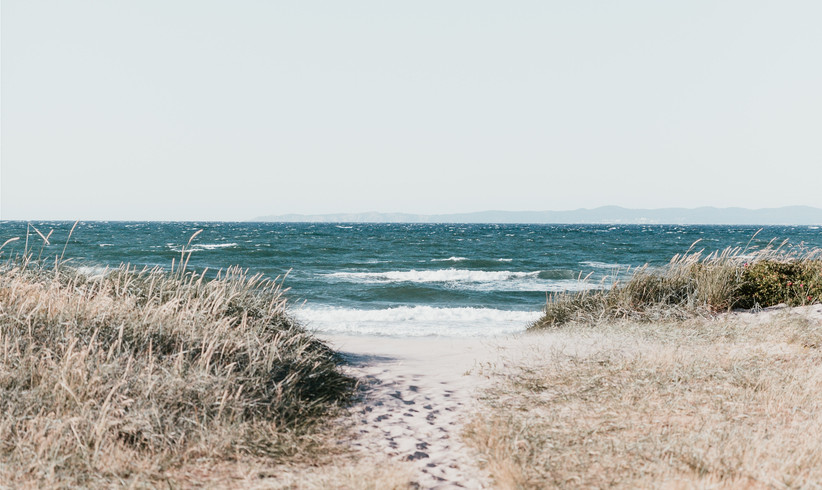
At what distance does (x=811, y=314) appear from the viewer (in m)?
10.3

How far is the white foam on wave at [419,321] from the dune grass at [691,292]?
7.89ft

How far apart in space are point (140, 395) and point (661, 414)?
4387mm

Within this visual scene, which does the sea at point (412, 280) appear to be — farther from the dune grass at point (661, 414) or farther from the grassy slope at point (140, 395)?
the dune grass at point (661, 414)

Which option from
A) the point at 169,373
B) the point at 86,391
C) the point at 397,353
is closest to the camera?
the point at 86,391

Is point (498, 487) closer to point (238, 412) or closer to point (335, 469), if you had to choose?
point (335, 469)

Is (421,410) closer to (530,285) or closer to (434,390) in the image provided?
(434,390)

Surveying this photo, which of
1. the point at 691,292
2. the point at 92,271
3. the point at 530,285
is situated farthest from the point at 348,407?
the point at 530,285

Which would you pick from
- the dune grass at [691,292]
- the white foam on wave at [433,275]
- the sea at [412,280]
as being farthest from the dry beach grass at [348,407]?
the white foam on wave at [433,275]

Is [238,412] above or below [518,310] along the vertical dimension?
above

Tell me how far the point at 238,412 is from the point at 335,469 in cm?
101

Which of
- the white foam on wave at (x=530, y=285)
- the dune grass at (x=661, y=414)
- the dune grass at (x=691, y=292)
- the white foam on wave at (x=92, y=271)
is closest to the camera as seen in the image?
the dune grass at (x=661, y=414)

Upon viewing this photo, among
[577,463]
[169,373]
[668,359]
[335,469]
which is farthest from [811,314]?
[169,373]

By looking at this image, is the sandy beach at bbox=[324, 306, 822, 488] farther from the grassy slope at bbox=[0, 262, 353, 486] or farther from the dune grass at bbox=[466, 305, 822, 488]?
the grassy slope at bbox=[0, 262, 353, 486]

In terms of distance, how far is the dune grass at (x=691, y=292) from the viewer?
10.7 metres
